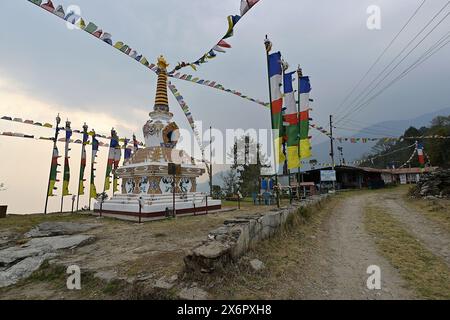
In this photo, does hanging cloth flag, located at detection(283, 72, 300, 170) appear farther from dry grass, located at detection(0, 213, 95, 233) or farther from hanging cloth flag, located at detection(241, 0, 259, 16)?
dry grass, located at detection(0, 213, 95, 233)

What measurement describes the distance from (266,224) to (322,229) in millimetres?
3386

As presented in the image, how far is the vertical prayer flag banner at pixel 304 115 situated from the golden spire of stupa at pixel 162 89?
31.9 feet

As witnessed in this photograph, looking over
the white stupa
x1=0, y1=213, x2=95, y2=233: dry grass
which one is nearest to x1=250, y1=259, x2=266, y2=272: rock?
the white stupa

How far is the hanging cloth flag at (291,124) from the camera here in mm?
10259

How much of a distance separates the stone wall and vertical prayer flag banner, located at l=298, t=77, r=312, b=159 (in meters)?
6.29

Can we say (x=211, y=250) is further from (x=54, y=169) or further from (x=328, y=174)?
(x=328, y=174)

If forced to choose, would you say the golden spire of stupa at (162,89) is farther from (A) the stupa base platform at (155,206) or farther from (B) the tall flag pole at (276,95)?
(B) the tall flag pole at (276,95)

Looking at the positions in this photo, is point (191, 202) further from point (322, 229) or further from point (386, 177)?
point (386, 177)

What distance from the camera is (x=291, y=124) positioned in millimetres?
10844

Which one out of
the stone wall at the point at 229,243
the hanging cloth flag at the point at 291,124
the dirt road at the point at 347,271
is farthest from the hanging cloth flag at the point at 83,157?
the dirt road at the point at 347,271

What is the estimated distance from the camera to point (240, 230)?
5156 mm

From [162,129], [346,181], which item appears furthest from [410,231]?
[346,181]

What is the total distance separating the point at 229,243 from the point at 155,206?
9508 millimetres

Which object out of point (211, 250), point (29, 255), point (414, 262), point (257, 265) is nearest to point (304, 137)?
point (414, 262)
